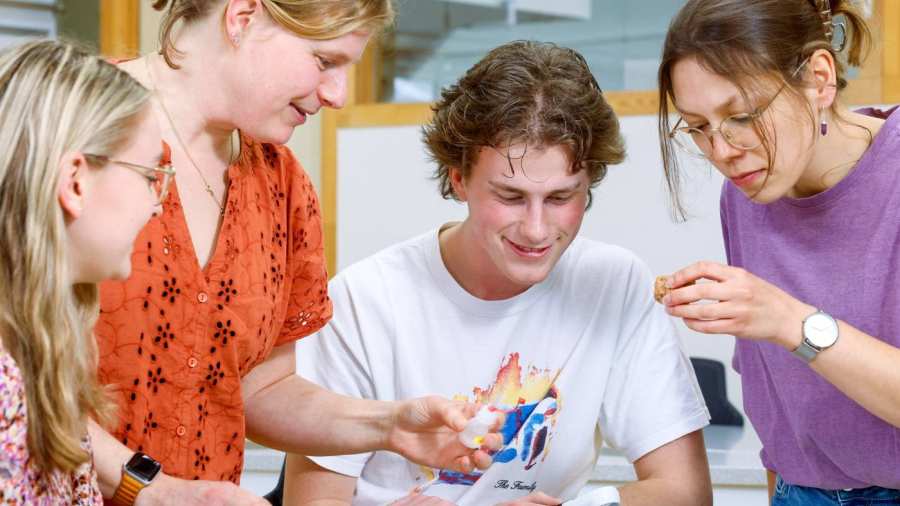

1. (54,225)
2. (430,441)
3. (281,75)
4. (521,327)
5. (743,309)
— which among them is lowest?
(430,441)

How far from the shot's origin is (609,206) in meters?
3.06

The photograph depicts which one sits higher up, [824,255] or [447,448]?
[824,255]

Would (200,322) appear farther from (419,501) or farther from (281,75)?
(419,501)

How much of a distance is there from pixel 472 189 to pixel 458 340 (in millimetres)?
229

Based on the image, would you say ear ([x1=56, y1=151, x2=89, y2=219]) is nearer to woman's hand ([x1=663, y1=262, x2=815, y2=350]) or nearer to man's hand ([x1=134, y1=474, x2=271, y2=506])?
man's hand ([x1=134, y1=474, x2=271, y2=506])

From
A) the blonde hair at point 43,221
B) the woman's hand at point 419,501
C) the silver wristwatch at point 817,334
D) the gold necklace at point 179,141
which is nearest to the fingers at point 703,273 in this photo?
the silver wristwatch at point 817,334

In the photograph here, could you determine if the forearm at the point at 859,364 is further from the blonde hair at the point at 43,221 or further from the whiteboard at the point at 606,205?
the whiteboard at the point at 606,205

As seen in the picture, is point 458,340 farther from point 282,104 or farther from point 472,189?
point 282,104

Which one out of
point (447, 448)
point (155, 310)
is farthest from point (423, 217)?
point (155, 310)

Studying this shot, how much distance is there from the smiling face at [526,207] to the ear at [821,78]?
1.12ft

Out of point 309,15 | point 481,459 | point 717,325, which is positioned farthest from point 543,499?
point 309,15

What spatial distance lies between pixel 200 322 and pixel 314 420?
278 millimetres

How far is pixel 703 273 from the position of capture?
1.30m

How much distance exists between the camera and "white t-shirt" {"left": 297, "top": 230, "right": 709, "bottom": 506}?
5.21 feet
